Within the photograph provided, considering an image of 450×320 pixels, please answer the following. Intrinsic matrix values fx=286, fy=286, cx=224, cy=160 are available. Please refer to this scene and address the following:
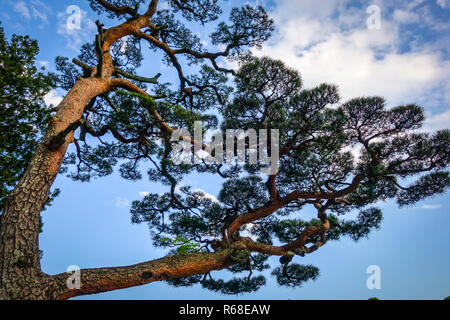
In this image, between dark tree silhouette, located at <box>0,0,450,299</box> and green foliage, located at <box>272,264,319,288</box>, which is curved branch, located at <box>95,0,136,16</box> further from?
green foliage, located at <box>272,264,319,288</box>

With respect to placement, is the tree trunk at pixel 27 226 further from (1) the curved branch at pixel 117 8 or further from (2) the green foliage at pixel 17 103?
(1) the curved branch at pixel 117 8

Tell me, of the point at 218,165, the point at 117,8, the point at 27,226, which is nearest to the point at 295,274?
the point at 218,165

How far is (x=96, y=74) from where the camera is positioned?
4.24 metres

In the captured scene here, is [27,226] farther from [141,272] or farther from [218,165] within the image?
[218,165]

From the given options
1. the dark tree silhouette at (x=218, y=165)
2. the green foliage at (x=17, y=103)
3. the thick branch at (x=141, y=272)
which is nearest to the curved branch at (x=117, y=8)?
the dark tree silhouette at (x=218, y=165)

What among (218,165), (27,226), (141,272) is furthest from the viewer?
(218,165)

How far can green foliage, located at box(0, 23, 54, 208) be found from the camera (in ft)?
11.2

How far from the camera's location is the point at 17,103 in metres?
3.49

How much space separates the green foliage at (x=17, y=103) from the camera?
3.40 meters

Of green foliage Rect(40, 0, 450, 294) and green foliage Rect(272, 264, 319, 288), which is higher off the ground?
green foliage Rect(40, 0, 450, 294)

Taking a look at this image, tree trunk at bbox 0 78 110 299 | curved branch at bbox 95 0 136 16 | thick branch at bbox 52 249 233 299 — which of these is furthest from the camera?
curved branch at bbox 95 0 136 16

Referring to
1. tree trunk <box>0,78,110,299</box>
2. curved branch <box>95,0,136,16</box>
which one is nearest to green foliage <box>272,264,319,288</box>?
tree trunk <box>0,78,110,299</box>

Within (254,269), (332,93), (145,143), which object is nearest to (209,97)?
(145,143)

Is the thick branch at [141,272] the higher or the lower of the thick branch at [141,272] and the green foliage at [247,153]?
the lower
